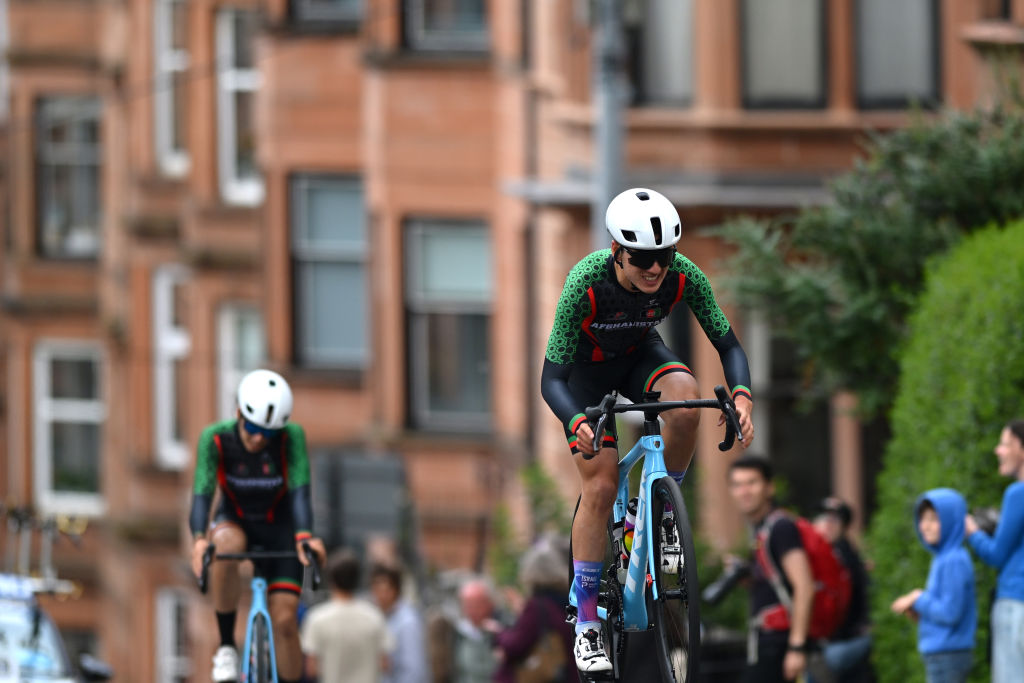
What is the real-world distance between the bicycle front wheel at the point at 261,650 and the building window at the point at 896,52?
9.37 m

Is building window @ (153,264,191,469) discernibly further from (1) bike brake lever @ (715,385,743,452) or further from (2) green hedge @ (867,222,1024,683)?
(1) bike brake lever @ (715,385,743,452)

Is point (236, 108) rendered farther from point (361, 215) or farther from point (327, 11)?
point (327, 11)

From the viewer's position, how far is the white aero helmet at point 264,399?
39.3ft

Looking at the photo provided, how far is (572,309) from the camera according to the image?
31.9ft

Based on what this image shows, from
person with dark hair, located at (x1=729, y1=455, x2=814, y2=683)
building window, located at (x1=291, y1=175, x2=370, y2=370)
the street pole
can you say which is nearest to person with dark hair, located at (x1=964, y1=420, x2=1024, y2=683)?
person with dark hair, located at (x1=729, y1=455, x2=814, y2=683)

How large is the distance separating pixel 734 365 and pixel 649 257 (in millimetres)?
710

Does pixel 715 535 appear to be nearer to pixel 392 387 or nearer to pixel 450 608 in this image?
pixel 450 608

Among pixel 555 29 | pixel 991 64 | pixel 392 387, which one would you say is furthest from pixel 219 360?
pixel 991 64

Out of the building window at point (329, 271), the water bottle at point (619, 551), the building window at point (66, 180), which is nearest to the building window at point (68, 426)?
the building window at point (66, 180)

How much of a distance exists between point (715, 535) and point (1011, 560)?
8.89 metres

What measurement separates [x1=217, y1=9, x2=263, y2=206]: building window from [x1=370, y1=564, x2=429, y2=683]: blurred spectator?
1581 cm

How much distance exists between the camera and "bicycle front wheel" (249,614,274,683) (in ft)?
41.1

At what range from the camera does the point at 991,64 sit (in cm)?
1698

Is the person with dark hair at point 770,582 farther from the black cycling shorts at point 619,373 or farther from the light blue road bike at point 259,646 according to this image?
the light blue road bike at point 259,646
